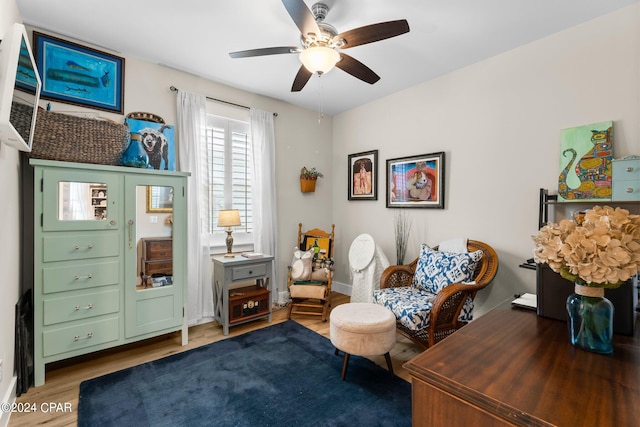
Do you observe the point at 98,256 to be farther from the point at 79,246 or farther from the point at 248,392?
the point at 248,392

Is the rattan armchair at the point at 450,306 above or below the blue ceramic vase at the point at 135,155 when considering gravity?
below

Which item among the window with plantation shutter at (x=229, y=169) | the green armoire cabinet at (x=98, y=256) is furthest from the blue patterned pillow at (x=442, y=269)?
the green armoire cabinet at (x=98, y=256)

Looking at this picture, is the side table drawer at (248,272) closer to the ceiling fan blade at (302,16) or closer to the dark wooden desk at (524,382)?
the ceiling fan blade at (302,16)

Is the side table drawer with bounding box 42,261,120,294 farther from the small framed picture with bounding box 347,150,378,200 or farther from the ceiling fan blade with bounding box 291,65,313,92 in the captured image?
the small framed picture with bounding box 347,150,378,200

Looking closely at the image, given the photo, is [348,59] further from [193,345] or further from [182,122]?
[193,345]

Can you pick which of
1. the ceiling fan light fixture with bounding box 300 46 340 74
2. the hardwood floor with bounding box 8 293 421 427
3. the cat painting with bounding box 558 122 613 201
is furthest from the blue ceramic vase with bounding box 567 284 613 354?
the ceiling fan light fixture with bounding box 300 46 340 74

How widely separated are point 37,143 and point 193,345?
2.02 metres

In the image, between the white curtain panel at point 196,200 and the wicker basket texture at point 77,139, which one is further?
the white curtain panel at point 196,200

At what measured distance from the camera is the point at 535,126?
2.61 meters

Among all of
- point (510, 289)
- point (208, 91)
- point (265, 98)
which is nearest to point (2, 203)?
point (208, 91)

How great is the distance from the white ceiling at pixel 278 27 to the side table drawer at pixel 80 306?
83.8 inches

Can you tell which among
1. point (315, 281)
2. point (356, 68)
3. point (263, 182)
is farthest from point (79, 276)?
point (356, 68)

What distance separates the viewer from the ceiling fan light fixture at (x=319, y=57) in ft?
6.58

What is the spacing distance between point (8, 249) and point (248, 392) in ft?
5.84
